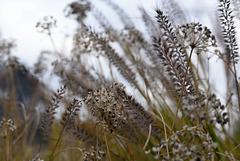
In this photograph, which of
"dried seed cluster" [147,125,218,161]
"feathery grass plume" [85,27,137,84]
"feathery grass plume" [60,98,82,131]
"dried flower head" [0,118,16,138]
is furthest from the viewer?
"feathery grass plume" [85,27,137,84]

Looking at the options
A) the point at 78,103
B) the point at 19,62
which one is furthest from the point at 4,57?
the point at 78,103

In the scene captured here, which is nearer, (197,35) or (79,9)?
(197,35)

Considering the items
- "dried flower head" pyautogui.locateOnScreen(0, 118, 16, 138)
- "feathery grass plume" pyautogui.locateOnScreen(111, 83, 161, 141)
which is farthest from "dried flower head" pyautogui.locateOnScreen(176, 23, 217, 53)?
"dried flower head" pyautogui.locateOnScreen(0, 118, 16, 138)

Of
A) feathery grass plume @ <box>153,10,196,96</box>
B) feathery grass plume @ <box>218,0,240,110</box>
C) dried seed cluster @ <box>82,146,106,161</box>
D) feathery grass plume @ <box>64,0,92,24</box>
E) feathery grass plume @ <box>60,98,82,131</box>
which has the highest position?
feathery grass plume @ <box>64,0,92,24</box>

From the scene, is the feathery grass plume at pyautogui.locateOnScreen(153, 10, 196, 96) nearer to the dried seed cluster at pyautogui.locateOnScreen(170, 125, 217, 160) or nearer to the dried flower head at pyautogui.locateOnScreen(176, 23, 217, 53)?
the dried flower head at pyautogui.locateOnScreen(176, 23, 217, 53)

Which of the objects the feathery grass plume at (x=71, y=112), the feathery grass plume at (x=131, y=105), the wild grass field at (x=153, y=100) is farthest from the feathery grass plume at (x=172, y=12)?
the feathery grass plume at (x=71, y=112)

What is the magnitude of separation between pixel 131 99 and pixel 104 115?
0.56 feet

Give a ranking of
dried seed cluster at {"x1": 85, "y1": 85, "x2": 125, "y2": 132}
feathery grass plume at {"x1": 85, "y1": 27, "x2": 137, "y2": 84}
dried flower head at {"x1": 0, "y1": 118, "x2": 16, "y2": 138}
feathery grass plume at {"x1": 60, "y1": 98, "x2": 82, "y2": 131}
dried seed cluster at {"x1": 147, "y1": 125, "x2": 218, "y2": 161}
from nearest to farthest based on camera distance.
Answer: dried seed cluster at {"x1": 147, "y1": 125, "x2": 218, "y2": 161} → dried seed cluster at {"x1": 85, "y1": 85, "x2": 125, "y2": 132} → feathery grass plume at {"x1": 60, "y1": 98, "x2": 82, "y2": 131} → dried flower head at {"x1": 0, "y1": 118, "x2": 16, "y2": 138} → feathery grass plume at {"x1": 85, "y1": 27, "x2": 137, "y2": 84}

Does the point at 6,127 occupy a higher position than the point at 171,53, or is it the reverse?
the point at 171,53

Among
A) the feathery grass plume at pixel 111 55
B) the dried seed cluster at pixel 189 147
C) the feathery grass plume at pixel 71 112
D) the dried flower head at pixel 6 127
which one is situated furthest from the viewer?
the feathery grass plume at pixel 111 55

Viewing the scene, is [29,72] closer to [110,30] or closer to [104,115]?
[110,30]

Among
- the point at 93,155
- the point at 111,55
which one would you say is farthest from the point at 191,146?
the point at 111,55

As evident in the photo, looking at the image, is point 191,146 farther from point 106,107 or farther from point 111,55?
point 111,55

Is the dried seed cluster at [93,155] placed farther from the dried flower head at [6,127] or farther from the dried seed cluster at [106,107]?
the dried flower head at [6,127]
